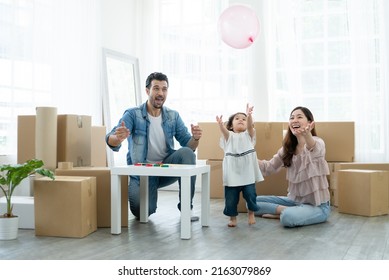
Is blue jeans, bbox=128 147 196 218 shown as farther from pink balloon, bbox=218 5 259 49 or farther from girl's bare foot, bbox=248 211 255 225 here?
pink balloon, bbox=218 5 259 49

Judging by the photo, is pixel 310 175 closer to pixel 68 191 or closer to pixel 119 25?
pixel 68 191

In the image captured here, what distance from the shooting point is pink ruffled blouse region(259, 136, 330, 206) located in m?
3.08

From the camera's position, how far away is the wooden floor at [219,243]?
87.7 inches

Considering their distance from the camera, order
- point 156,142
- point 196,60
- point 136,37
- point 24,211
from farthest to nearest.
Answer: point 136,37 < point 196,60 < point 156,142 < point 24,211

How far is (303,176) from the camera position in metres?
3.12

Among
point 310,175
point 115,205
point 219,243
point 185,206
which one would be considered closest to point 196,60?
point 310,175

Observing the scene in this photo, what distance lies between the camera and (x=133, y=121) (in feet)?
10.4

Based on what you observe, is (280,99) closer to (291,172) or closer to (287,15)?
(287,15)

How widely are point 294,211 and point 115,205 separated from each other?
1.09 meters

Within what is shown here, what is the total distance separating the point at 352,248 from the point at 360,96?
220 centimetres

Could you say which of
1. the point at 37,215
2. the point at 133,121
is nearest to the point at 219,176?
the point at 133,121

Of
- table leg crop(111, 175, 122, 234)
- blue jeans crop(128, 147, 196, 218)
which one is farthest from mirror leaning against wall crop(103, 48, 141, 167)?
table leg crop(111, 175, 122, 234)

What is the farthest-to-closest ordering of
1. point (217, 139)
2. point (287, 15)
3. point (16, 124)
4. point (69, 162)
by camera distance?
point (287, 15)
point (217, 139)
point (16, 124)
point (69, 162)

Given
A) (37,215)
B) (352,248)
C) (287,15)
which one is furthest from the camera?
(287,15)
